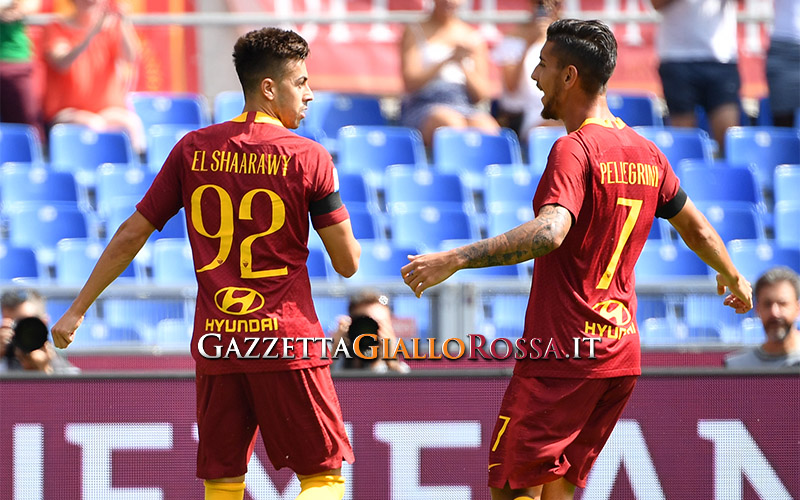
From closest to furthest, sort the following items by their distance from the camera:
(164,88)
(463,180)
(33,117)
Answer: (463,180) < (33,117) < (164,88)

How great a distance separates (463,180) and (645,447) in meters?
3.66

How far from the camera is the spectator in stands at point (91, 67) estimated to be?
342 inches

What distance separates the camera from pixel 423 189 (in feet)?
26.5

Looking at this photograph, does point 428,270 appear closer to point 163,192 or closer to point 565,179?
point 565,179

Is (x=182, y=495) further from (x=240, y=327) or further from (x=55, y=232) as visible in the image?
(x=55, y=232)

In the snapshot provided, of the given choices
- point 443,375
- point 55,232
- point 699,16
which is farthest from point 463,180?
point 443,375

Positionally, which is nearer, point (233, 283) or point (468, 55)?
point (233, 283)

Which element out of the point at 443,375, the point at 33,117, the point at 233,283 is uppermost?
the point at 33,117

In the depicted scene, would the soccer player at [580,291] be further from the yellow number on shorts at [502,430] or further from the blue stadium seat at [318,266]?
the blue stadium seat at [318,266]

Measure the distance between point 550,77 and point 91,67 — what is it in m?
5.65

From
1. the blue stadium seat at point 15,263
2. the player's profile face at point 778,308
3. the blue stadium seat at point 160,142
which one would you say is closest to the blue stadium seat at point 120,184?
the blue stadium seat at point 160,142

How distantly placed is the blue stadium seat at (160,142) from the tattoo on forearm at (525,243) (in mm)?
5036

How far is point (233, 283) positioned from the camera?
3.86 metres

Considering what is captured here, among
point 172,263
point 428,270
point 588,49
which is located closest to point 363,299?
point 428,270
